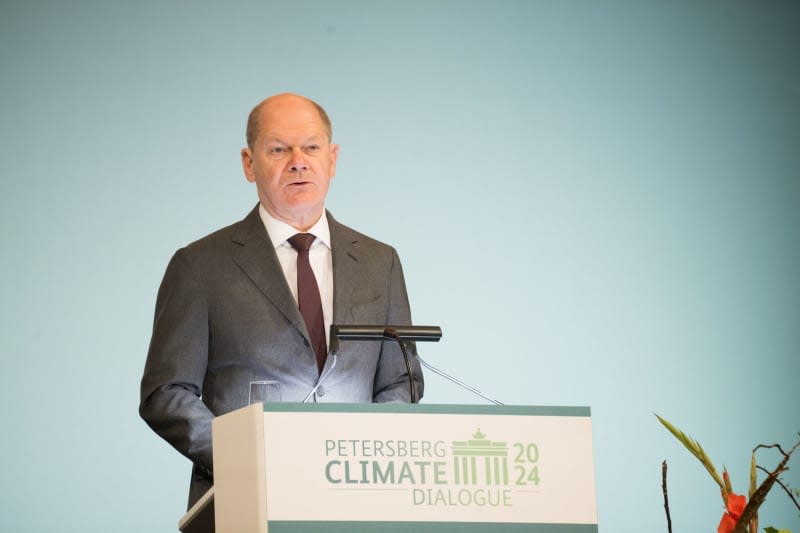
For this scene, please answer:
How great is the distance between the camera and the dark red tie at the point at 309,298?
2514 millimetres

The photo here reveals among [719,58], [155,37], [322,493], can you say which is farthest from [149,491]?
[719,58]

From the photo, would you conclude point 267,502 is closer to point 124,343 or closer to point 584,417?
point 584,417

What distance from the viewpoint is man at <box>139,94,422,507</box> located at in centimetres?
241

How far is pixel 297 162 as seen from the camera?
104 inches

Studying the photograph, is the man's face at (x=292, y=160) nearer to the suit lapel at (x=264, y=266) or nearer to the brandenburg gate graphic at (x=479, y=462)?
the suit lapel at (x=264, y=266)

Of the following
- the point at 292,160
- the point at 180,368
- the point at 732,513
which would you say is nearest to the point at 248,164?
the point at 292,160

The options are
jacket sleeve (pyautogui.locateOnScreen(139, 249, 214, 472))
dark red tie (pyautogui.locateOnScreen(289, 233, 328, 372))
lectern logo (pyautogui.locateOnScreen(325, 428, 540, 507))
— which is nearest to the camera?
lectern logo (pyautogui.locateOnScreen(325, 428, 540, 507))

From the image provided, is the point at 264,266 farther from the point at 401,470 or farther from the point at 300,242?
the point at 401,470

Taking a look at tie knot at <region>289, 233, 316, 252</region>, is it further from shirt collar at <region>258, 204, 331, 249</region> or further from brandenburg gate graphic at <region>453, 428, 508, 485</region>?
brandenburg gate graphic at <region>453, 428, 508, 485</region>

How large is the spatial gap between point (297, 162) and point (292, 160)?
0.05 feet

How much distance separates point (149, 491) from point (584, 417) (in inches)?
75.1

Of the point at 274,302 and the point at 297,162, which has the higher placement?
the point at 297,162

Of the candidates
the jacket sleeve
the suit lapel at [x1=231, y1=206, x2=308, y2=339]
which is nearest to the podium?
the jacket sleeve

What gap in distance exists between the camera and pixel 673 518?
362 centimetres
